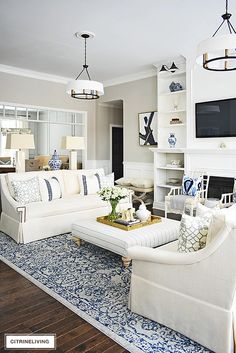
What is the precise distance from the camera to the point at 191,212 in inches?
184

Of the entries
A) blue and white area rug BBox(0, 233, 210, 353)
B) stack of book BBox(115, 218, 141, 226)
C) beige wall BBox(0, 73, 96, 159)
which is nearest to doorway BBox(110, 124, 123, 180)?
beige wall BBox(0, 73, 96, 159)

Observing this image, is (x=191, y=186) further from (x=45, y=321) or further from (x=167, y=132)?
(x=45, y=321)

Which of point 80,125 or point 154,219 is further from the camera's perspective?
point 80,125

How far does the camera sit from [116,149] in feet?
30.1

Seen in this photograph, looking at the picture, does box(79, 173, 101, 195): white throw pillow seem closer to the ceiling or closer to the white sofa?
the ceiling

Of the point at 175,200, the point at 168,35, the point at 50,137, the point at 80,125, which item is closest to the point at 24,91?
the point at 50,137

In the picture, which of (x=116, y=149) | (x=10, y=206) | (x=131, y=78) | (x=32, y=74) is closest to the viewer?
(x=10, y=206)

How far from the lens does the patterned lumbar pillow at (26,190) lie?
4375 mm

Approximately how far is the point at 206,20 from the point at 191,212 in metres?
2.80

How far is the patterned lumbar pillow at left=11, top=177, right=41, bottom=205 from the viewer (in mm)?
4375

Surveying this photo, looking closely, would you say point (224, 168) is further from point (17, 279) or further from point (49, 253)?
point (17, 279)

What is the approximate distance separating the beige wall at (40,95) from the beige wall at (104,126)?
19cm

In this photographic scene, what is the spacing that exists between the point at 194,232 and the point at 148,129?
513 centimetres

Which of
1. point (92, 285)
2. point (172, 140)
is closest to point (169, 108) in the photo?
point (172, 140)
